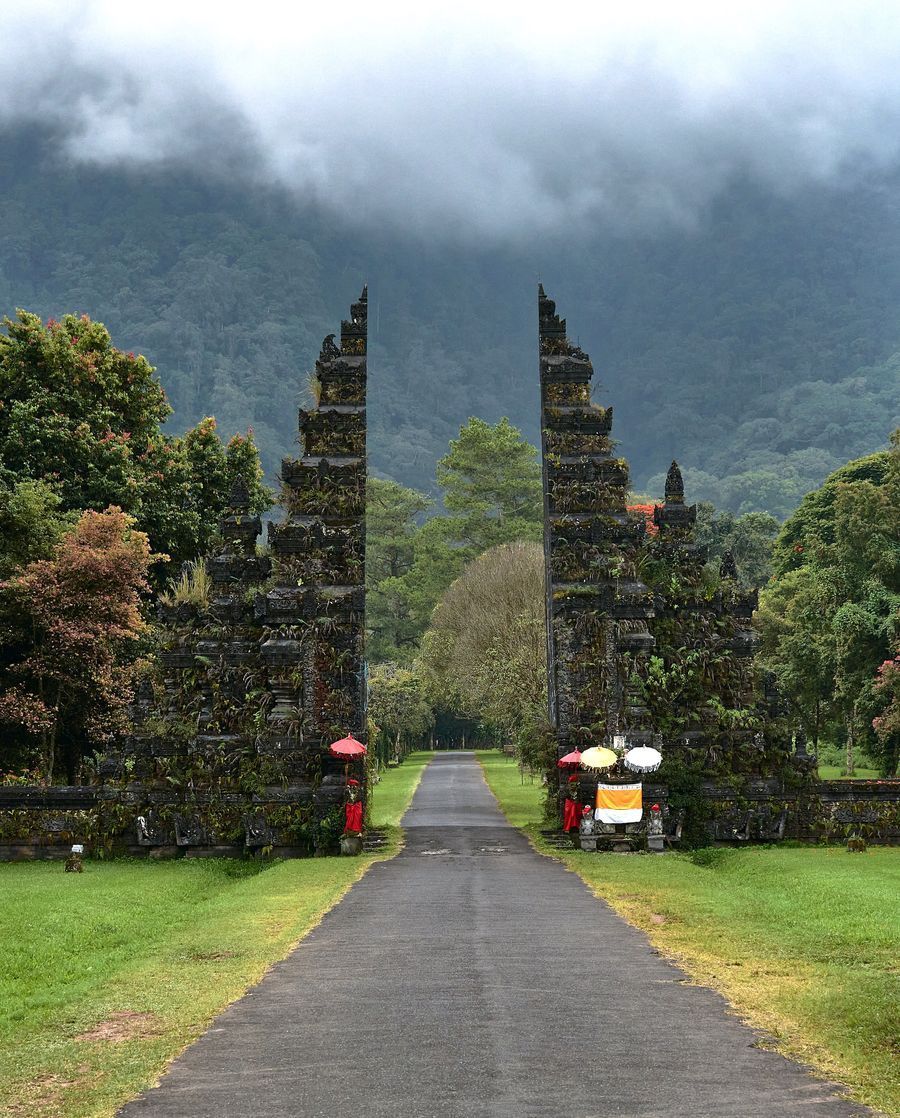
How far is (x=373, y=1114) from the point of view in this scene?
335 inches

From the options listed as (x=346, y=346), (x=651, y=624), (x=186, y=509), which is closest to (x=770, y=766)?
(x=651, y=624)

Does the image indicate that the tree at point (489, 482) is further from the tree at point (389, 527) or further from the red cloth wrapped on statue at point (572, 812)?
the red cloth wrapped on statue at point (572, 812)

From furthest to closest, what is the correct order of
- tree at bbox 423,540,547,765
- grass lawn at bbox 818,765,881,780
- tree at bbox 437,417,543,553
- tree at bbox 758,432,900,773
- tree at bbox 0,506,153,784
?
1. tree at bbox 437,417,543,553
2. tree at bbox 423,540,547,765
3. grass lawn at bbox 818,765,881,780
4. tree at bbox 758,432,900,773
5. tree at bbox 0,506,153,784

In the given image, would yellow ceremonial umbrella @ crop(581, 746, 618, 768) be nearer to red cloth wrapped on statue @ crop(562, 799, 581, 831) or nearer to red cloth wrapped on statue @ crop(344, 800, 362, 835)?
red cloth wrapped on statue @ crop(562, 799, 581, 831)

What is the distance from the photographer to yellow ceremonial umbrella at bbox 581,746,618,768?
27625mm

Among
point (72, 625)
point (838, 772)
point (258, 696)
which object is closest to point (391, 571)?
point (838, 772)

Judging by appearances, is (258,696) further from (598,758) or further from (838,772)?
(838,772)

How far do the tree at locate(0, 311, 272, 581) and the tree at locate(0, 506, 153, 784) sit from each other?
344 cm

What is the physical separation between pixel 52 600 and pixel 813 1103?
26427 millimetres

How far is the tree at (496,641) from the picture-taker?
187 ft

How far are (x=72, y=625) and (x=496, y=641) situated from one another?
32021 millimetres

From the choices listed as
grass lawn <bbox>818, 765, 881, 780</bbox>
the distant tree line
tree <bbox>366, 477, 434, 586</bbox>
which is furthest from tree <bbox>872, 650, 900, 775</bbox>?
tree <bbox>366, 477, 434, 586</bbox>

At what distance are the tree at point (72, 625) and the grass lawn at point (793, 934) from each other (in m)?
12.7

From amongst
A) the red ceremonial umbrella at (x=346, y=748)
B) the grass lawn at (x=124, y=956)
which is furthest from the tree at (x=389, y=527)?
the grass lawn at (x=124, y=956)
